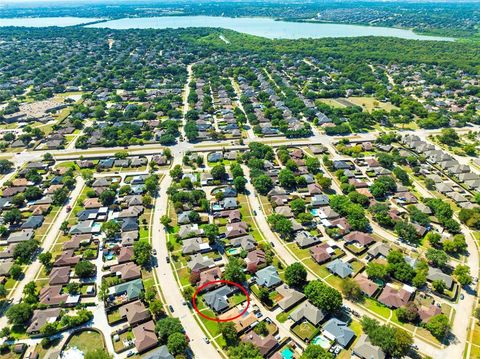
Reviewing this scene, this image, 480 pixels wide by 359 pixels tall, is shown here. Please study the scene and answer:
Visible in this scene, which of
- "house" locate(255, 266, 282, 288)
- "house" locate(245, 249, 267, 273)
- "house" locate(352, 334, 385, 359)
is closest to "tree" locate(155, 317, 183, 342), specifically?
"house" locate(255, 266, 282, 288)

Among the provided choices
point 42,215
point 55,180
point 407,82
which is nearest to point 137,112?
point 55,180

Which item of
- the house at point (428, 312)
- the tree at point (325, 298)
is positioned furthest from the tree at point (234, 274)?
the house at point (428, 312)

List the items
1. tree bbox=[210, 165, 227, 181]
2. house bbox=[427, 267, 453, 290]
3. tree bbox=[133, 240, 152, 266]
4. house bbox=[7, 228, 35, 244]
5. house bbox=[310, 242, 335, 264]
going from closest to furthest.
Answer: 1. house bbox=[427, 267, 453, 290]
2. tree bbox=[133, 240, 152, 266]
3. house bbox=[310, 242, 335, 264]
4. house bbox=[7, 228, 35, 244]
5. tree bbox=[210, 165, 227, 181]

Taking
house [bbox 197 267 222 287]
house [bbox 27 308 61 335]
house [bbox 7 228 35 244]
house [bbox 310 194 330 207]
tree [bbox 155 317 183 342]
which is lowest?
house [bbox 310 194 330 207]

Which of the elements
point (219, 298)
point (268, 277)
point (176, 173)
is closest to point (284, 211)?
point (268, 277)

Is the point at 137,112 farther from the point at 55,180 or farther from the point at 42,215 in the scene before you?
the point at 42,215

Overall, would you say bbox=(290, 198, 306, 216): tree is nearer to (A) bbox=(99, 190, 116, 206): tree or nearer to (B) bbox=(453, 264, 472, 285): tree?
(B) bbox=(453, 264, 472, 285): tree

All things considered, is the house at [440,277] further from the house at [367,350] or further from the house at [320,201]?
the house at [320,201]
